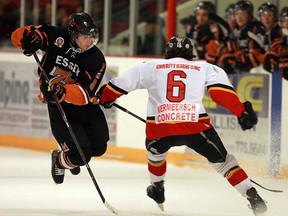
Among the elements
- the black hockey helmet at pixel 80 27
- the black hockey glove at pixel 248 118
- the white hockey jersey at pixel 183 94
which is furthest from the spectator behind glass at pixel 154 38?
the black hockey glove at pixel 248 118

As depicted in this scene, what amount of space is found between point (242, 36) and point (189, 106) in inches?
138

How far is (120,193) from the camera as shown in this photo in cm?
781

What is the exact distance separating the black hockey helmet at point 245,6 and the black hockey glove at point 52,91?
11.1ft

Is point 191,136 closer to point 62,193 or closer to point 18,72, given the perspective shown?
point 62,193

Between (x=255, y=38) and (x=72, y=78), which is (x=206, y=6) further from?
(x=72, y=78)

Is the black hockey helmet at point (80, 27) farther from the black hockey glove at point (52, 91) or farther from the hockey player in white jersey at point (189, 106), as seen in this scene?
the hockey player in white jersey at point (189, 106)

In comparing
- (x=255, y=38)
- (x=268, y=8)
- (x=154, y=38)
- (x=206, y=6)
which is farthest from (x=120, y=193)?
(x=154, y=38)

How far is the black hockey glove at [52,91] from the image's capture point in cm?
645

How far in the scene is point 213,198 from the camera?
7.54 m

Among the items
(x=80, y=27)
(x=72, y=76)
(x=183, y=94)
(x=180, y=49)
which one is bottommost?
(x=183, y=94)

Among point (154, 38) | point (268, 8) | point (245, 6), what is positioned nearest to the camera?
point (268, 8)

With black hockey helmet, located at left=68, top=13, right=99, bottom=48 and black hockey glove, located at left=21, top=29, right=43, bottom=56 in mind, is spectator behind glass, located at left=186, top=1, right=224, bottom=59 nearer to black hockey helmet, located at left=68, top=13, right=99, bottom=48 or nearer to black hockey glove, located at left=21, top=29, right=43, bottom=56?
black hockey helmet, located at left=68, top=13, right=99, bottom=48

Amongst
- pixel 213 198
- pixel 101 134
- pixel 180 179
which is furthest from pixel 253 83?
pixel 101 134

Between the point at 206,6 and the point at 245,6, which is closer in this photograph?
the point at 245,6
